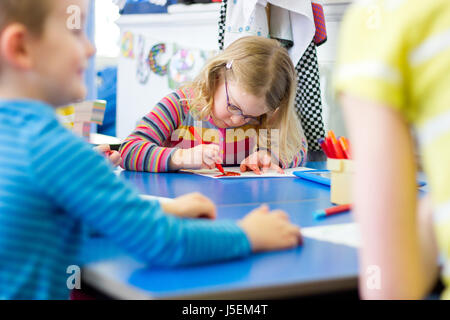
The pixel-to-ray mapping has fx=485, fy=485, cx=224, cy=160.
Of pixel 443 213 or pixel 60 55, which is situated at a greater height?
pixel 60 55

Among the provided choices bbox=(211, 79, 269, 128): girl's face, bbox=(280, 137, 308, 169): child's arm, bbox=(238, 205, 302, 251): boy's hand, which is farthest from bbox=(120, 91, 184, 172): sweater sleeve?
bbox=(238, 205, 302, 251): boy's hand

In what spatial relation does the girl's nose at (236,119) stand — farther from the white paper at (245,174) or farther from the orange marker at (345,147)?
the orange marker at (345,147)

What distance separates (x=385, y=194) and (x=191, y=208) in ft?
1.15

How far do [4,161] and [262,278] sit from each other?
29 centimetres

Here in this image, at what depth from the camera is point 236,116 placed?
4.77 feet

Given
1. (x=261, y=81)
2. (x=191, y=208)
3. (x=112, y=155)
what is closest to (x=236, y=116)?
(x=261, y=81)

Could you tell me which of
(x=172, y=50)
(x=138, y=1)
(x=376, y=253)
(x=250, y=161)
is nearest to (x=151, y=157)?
(x=250, y=161)

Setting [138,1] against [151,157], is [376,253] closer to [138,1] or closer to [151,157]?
[151,157]

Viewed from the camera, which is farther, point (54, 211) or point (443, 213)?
point (54, 211)

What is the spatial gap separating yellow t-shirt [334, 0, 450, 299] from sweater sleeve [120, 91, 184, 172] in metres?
0.96

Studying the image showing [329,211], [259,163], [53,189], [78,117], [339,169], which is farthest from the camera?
[259,163]

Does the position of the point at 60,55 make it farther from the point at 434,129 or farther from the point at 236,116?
the point at 236,116

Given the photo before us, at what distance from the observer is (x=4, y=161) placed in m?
0.49
